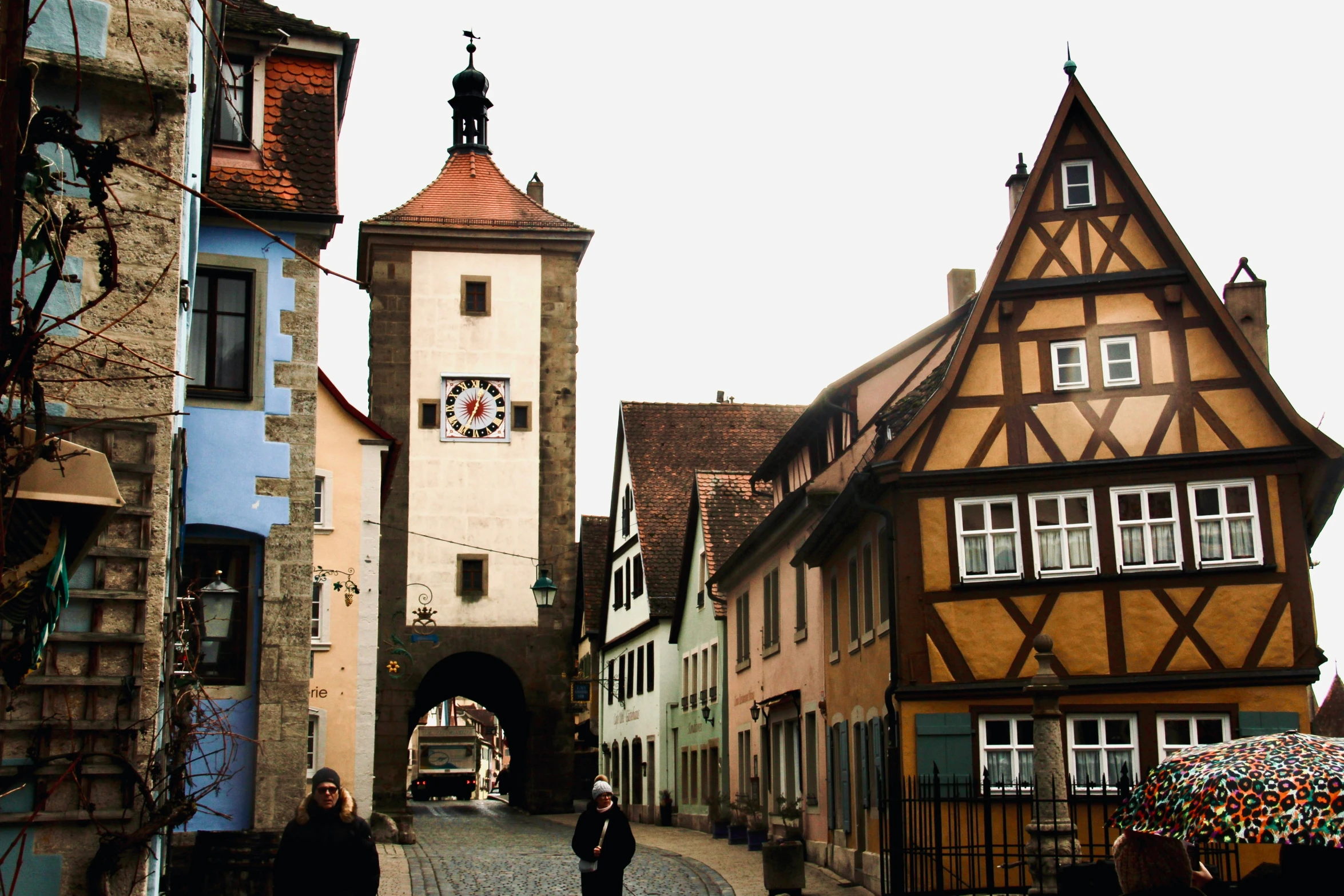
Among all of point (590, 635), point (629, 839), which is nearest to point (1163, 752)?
point (629, 839)

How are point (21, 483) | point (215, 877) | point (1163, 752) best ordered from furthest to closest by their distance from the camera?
point (1163, 752)
point (215, 877)
point (21, 483)

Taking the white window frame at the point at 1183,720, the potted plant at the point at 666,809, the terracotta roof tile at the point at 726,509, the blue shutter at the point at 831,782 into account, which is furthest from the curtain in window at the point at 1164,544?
the potted plant at the point at 666,809

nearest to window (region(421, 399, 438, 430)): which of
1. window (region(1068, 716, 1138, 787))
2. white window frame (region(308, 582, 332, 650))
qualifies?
white window frame (region(308, 582, 332, 650))

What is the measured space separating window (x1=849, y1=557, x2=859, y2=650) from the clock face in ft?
61.8

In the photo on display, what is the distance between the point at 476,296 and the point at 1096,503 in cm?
2395

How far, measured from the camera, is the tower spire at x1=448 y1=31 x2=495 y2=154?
43.5 meters

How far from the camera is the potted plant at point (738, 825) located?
1024 inches

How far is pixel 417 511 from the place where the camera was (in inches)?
1494

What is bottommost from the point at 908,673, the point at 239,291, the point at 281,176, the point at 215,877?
the point at 215,877

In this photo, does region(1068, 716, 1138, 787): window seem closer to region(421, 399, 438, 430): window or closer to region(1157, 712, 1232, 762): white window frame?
region(1157, 712, 1232, 762): white window frame

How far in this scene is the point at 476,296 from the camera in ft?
129

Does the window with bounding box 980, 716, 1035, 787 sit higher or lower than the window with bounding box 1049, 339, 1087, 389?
lower

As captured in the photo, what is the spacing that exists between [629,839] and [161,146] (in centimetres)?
668

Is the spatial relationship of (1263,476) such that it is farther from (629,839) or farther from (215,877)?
(215,877)
